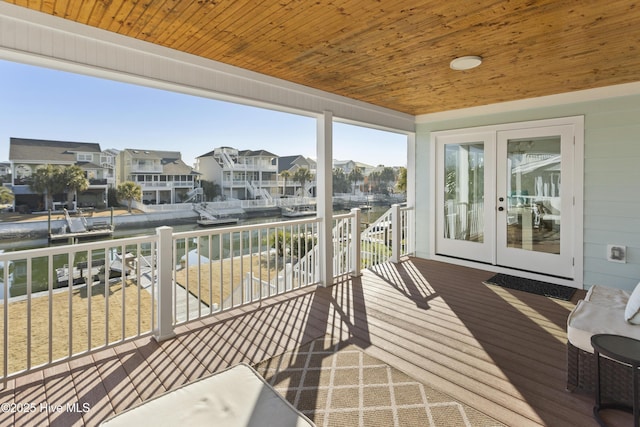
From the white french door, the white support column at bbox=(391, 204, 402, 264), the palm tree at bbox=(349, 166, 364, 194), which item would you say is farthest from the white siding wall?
the palm tree at bbox=(349, 166, 364, 194)

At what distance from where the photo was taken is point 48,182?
3660 millimetres

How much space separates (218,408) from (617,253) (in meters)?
4.71

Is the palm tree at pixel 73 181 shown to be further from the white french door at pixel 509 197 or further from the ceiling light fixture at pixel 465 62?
the white french door at pixel 509 197

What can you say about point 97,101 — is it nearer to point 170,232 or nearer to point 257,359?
point 170,232

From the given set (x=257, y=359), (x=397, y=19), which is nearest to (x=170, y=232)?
(x=257, y=359)


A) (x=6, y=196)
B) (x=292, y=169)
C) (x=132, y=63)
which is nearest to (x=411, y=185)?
(x=292, y=169)

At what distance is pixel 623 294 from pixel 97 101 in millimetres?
10294

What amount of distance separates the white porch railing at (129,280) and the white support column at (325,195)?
106 millimetres

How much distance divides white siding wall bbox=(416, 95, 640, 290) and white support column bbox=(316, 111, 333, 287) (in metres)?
2.98

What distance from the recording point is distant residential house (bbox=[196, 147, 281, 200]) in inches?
320

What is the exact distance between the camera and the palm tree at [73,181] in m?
3.88

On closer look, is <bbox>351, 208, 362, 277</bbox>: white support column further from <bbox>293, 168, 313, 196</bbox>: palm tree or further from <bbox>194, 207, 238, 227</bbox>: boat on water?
<bbox>293, 168, 313, 196</bbox>: palm tree

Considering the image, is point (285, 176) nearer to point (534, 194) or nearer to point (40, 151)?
point (40, 151)

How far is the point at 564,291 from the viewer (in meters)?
4.01
